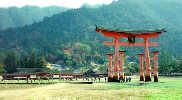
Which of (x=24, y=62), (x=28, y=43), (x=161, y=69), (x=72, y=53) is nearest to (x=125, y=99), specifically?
(x=161, y=69)

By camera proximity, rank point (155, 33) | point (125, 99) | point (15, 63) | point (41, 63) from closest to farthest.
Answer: point (125, 99), point (155, 33), point (41, 63), point (15, 63)

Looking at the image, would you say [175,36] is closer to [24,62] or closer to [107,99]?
[24,62]

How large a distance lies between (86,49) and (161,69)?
89.0 metres

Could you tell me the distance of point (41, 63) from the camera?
7119 cm

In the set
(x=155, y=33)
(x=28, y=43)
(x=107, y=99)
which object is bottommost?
(x=107, y=99)

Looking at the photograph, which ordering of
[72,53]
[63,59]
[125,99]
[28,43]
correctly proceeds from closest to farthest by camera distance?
[125,99] < [63,59] < [72,53] < [28,43]

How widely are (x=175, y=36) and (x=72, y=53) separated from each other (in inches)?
3203

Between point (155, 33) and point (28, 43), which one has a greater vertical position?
point (28, 43)

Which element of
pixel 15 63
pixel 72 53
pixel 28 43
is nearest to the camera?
pixel 15 63

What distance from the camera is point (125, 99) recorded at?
457 inches

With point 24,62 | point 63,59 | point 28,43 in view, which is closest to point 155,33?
point 24,62

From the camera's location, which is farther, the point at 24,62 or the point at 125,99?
the point at 24,62

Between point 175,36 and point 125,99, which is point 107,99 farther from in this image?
point 175,36

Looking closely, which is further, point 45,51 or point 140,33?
point 45,51
